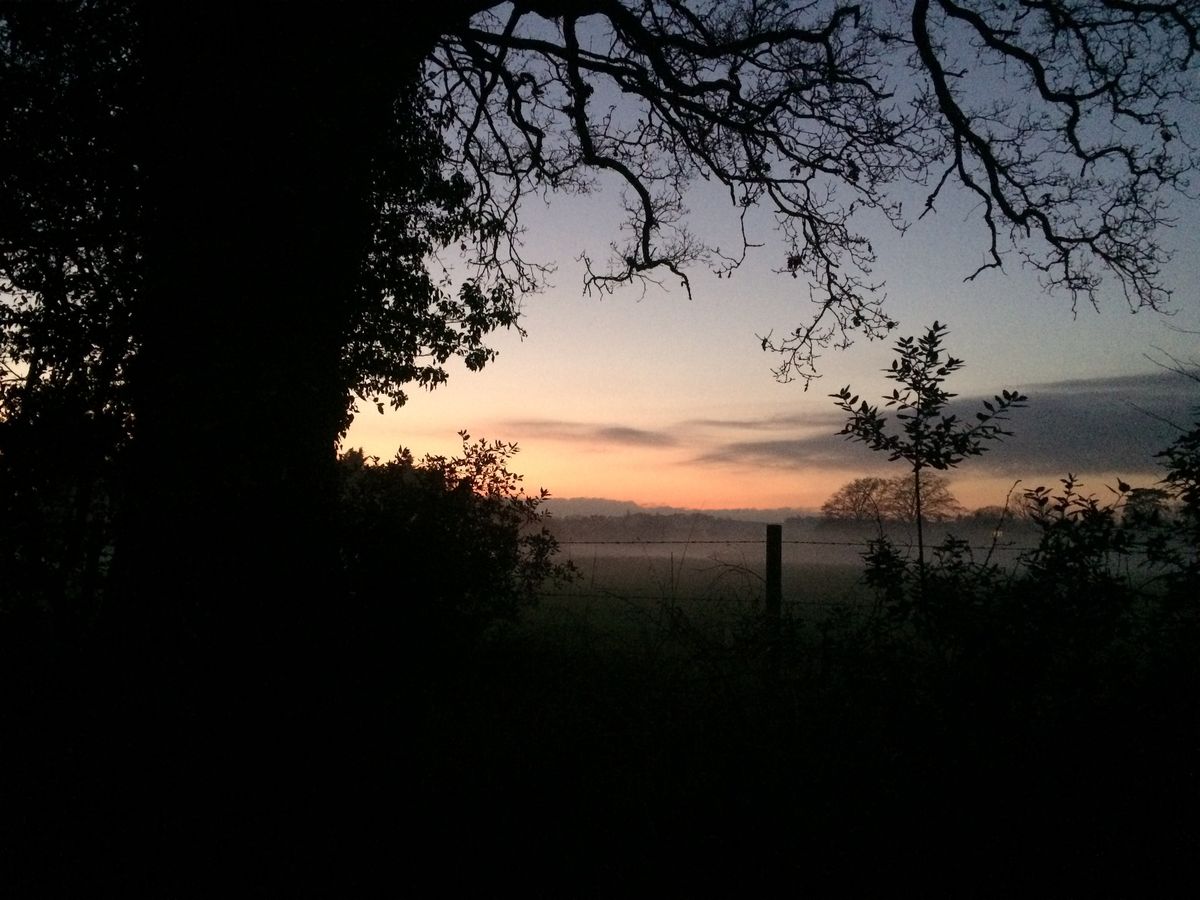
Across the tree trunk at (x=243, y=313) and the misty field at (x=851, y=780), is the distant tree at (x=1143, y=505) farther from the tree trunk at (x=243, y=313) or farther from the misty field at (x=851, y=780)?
the tree trunk at (x=243, y=313)

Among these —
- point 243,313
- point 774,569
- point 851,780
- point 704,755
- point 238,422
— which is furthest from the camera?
point 774,569

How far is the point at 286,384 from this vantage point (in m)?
5.20

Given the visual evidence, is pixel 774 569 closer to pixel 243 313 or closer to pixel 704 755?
pixel 704 755

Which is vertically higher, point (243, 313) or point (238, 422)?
point (243, 313)

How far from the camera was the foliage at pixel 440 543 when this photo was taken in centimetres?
534

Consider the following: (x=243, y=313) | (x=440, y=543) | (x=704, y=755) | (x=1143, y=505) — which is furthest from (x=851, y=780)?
(x=243, y=313)

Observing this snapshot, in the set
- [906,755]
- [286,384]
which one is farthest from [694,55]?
[906,755]

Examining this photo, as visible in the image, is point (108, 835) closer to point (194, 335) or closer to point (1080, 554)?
point (194, 335)

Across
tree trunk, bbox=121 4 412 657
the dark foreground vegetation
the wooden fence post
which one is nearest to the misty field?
the dark foreground vegetation

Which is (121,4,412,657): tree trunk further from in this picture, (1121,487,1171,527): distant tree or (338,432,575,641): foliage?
(1121,487,1171,527): distant tree

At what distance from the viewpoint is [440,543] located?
607cm

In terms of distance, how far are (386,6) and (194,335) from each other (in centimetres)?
331

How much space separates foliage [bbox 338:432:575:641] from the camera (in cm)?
534

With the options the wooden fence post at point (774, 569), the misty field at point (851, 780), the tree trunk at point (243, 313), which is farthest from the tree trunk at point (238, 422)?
the wooden fence post at point (774, 569)
